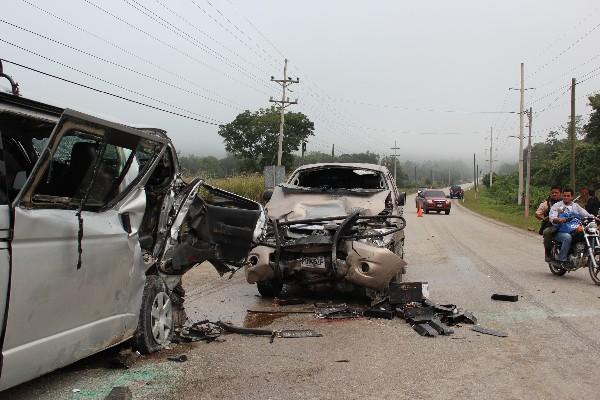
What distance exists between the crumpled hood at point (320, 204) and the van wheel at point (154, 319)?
3152 mm

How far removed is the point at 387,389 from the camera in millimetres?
4570

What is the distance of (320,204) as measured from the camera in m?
8.77

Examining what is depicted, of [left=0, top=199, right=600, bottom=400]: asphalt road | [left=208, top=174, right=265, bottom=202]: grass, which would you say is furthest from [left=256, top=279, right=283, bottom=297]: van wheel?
[left=208, top=174, right=265, bottom=202]: grass

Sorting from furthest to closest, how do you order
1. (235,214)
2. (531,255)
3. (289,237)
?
(531,255), (289,237), (235,214)

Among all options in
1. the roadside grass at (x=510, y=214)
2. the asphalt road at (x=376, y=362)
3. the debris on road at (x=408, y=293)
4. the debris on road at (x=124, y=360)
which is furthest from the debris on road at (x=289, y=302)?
the roadside grass at (x=510, y=214)

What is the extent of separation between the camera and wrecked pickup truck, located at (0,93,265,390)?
3.58 m

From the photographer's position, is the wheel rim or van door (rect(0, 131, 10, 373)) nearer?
van door (rect(0, 131, 10, 373))

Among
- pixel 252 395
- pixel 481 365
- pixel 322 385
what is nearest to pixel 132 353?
pixel 252 395

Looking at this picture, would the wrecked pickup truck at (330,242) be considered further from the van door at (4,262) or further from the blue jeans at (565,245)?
the van door at (4,262)

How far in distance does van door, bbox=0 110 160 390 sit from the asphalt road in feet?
Answer: 1.68

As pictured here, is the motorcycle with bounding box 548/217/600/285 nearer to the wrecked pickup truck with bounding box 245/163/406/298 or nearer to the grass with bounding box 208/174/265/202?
the wrecked pickup truck with bounding box 245/163/406/298

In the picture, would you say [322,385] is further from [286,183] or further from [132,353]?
[286,183]

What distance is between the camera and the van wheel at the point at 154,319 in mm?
5164

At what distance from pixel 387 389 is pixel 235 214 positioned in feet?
8.21
